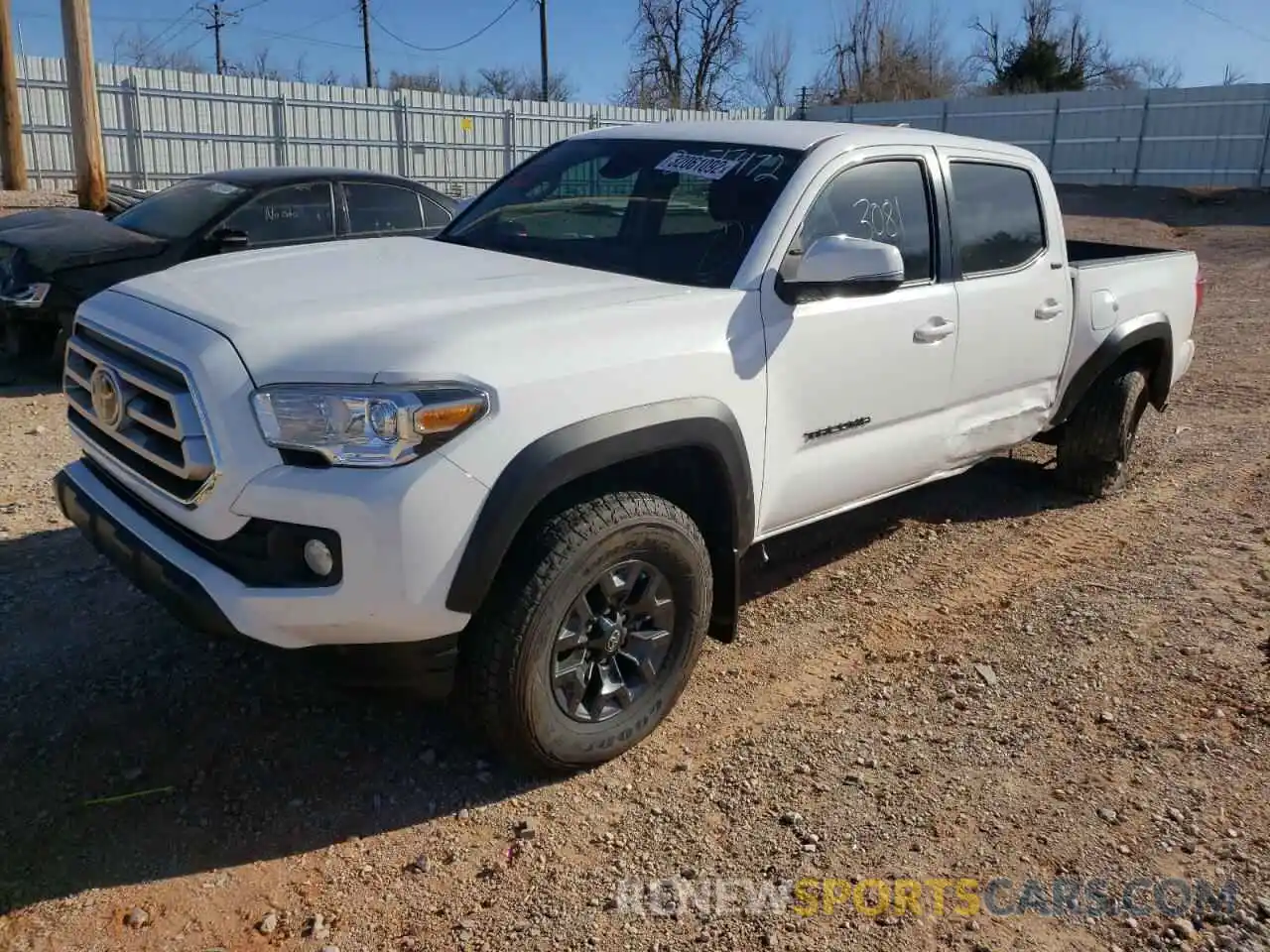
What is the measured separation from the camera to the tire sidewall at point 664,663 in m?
2.91

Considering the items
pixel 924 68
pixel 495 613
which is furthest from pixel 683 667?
pixel 924 68

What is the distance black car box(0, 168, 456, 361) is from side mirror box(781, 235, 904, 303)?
14.0 feet

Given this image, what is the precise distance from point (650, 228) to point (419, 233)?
5.14 metres

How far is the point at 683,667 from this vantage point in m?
3.42

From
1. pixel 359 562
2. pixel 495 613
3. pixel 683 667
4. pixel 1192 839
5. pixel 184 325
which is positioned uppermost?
pixel 184 325

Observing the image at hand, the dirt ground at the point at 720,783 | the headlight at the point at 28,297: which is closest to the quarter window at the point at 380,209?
the headlight at the point at 28,297

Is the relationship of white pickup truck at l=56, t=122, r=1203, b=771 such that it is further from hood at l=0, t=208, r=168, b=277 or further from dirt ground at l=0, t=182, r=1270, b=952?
hood at l=0, t=208, r=168, b=277

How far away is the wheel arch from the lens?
2695mm

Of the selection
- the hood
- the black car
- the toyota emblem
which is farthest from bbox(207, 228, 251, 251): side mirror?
the toyota emblem

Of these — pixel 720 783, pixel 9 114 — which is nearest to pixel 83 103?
pixel 9 114

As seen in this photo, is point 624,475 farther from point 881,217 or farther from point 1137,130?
point 1137,130

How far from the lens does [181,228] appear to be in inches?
305

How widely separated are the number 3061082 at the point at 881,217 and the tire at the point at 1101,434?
2132mm

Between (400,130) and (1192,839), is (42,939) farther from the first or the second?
(400,130)
